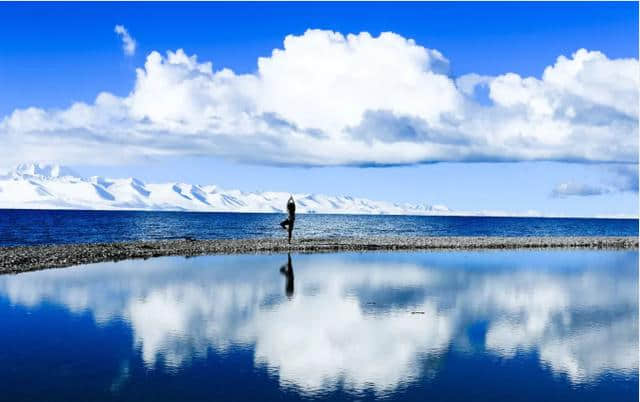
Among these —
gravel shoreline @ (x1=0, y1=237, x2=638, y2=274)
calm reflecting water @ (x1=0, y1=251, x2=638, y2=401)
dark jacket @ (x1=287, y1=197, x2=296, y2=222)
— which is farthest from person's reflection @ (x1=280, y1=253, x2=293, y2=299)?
gravel shoreline @ (x1=0, y1=237, x2=638, y2=274)

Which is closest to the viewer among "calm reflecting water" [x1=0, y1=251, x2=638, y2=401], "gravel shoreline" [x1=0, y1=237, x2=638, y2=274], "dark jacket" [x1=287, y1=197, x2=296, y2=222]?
"calm reflecting water" [x1=0, y1=251, x2=638, y2=401]

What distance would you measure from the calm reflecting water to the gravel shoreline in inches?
300

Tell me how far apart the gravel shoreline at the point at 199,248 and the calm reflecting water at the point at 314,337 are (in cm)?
762

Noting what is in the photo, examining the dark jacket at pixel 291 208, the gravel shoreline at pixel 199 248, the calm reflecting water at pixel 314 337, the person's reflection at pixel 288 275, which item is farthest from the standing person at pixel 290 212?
the calm reflecting water at pixel 314 337

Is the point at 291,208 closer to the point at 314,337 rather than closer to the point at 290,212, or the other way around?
the point at 290,212

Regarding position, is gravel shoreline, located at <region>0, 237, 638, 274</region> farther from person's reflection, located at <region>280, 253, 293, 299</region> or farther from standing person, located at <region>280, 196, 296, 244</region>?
person's reflection, located at <region>280, 253, 293, 299</region>

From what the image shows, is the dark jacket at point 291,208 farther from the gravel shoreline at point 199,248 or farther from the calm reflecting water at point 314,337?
the calm reflecting water at point 314,337

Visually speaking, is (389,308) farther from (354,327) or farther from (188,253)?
(188,253)

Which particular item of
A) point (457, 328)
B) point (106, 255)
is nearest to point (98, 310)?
point (457, 328)

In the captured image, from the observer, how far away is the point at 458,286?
31.4 m

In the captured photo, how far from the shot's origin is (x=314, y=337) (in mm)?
18969

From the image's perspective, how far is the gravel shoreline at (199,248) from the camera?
42531 mm

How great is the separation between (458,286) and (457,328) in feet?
35.9

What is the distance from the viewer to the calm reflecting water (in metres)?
14.3
